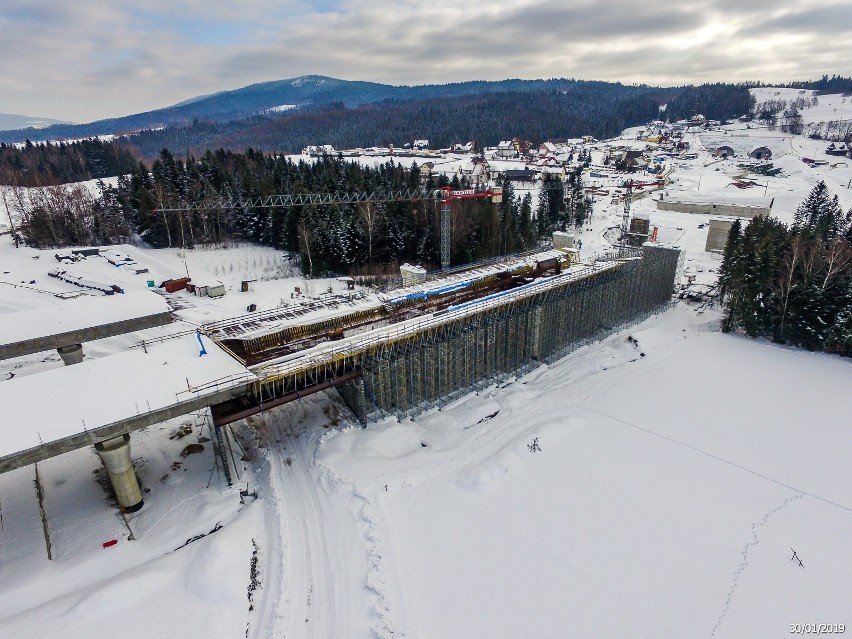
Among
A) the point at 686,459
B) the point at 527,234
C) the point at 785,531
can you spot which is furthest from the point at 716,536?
the point at 527,234

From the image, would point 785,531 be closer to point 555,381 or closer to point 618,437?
point 618,437

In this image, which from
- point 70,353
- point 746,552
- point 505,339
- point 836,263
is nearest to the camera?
point 746,552

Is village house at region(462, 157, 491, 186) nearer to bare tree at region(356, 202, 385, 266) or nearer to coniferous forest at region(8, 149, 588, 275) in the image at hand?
coniferous forest at region(8, 149, 588, 275)

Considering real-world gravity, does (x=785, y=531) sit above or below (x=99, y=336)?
below

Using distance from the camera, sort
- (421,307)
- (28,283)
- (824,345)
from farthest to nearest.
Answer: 1. (28,283)
2. (824,345)
3. (421,307)

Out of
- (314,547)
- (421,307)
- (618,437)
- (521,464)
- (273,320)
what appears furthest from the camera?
(421,307)

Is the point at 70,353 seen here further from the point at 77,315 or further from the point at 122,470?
the point at 122,470

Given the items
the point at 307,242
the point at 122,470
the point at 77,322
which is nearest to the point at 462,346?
the point at 122,470
